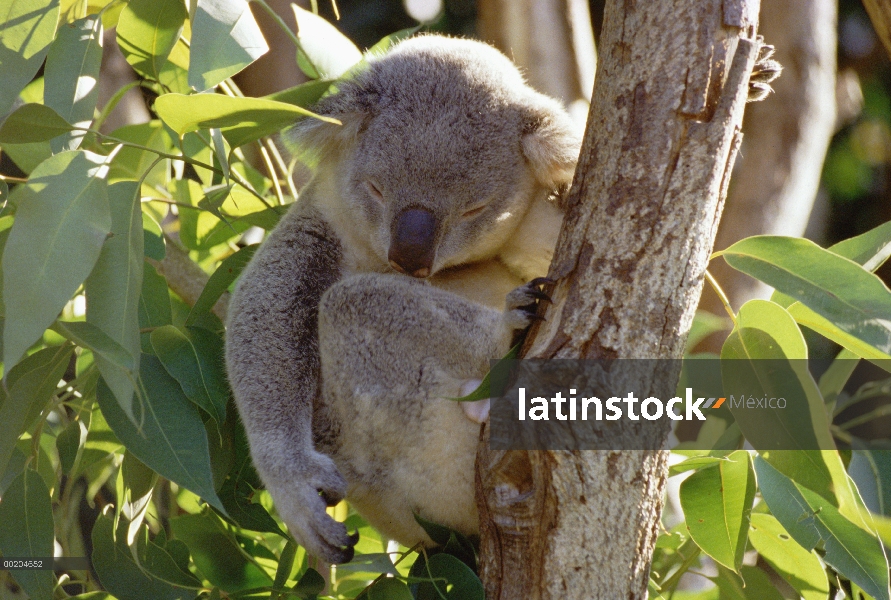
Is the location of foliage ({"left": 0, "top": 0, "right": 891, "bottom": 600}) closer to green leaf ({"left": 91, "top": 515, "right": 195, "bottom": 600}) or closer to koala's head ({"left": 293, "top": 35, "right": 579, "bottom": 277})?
green leaf ({"left": 91, "top": 515, "right": 195, "bottom": 600})

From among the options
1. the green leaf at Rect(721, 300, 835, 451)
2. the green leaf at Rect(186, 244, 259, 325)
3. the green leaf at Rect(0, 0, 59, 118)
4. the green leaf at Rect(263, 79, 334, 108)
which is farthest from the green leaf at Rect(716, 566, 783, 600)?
the green leaf at Rect(0, 0, 59, 118)

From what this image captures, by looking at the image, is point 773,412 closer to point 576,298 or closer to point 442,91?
point 576,298

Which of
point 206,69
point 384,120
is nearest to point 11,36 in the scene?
point 206,69

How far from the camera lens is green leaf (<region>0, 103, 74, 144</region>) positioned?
52.3 inches

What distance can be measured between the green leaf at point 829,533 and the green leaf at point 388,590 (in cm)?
62

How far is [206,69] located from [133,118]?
5.65 ft

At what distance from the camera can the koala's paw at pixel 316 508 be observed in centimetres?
150

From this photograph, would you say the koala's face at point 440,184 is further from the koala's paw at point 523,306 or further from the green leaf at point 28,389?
the green leaf at point 28,389

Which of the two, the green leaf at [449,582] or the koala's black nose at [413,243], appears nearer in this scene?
the green leaf at [449,582]

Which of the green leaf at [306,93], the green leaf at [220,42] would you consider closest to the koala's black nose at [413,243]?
the green leaf at [306,93]

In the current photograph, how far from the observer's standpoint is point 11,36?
1.45 m

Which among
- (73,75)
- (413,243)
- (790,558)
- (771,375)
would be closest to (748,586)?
(790,558)

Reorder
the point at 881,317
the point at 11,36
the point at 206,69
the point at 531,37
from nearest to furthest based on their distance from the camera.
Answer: the point at 881,317, the point at 206,69, the point at 11,36, the point at 531,37

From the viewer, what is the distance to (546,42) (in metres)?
2.77
